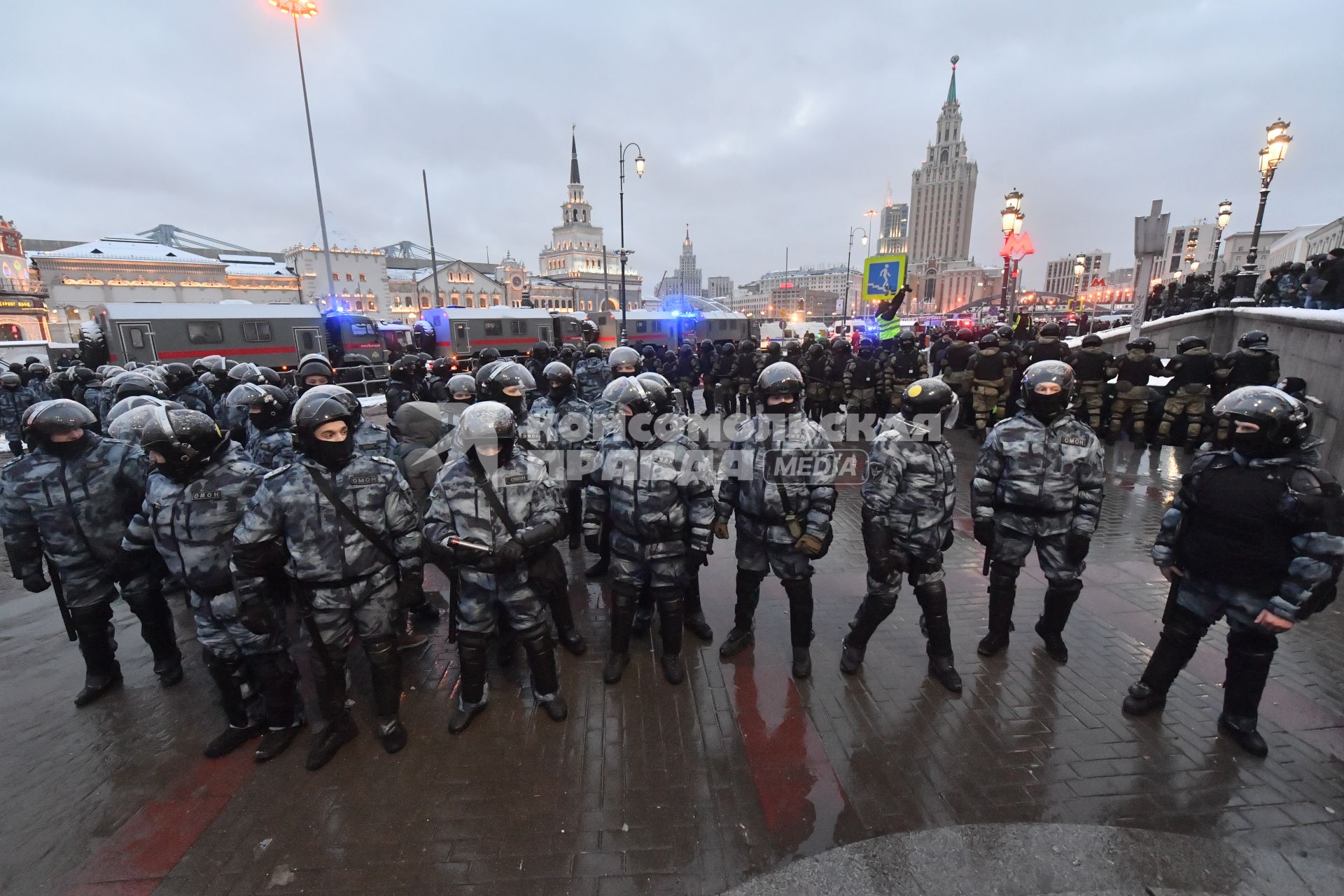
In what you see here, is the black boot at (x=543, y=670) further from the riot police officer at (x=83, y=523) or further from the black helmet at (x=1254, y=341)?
the black helmet at (x=1254, y=341)

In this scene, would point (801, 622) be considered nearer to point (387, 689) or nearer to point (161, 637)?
point (387, 689)

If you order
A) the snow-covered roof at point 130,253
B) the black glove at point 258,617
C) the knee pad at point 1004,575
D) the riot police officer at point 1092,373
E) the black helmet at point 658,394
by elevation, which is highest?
the snow-covered roof at point 130,253

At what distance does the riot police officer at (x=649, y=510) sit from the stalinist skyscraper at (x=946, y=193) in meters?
123

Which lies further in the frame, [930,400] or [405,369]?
[405,369]

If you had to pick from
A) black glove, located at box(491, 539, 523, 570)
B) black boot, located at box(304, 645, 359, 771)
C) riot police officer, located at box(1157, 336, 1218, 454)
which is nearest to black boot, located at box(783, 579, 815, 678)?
black glove, located at box(491, 539, 523, 570)

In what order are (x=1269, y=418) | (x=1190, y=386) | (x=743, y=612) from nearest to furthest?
(x=1269, y=418)
(x=743, y=612)
(x=1190, y=386)

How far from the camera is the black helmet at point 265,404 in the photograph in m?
4.81

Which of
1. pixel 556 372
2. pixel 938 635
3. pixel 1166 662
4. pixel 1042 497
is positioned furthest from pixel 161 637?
pixel 1166 662

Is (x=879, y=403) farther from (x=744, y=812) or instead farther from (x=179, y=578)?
(x=179, y=578)

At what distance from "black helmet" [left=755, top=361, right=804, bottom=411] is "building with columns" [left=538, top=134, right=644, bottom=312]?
10278 cm

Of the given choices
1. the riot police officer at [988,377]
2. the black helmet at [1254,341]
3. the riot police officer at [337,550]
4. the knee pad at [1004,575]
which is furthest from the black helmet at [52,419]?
the black helmet at [1254,341]

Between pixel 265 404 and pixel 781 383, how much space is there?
4.47 m

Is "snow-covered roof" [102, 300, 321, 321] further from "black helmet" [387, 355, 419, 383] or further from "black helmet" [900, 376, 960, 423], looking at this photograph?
"black helmet" [900, 376, 960, 423]

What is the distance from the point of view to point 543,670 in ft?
12.0
